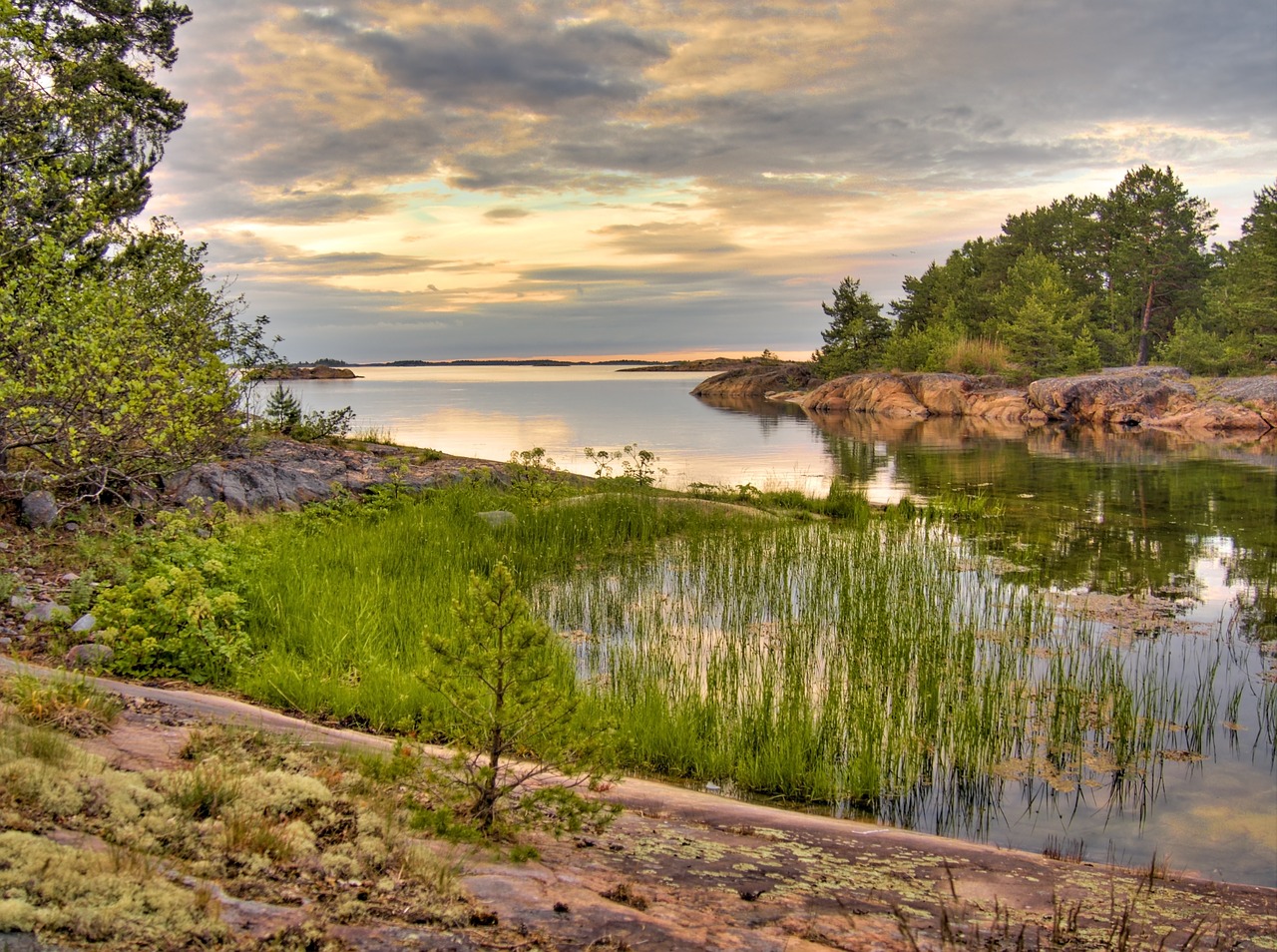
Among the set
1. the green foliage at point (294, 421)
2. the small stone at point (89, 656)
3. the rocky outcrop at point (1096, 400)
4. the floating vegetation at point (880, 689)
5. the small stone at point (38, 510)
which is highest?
the rocky outcrop at point (1096, 400)

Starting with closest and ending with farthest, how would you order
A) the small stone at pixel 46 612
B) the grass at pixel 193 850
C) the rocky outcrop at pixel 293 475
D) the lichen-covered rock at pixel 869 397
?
the grass at pixel 193 850 < the small stone at pixel 46 612 < the rocky outcrop at pixel 293 475 < the lichen-covered rock at pixel 869 397

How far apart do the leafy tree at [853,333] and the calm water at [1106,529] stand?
27964mm

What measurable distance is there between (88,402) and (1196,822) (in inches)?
446

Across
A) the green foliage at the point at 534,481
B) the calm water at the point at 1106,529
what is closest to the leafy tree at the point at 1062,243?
the calm water at the point at 1106,529

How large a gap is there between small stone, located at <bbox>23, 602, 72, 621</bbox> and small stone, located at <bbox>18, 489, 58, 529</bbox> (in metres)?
2.58

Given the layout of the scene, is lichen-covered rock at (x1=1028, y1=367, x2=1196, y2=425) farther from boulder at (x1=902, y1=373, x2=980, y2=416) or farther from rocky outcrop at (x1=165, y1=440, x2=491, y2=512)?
rocky outcrop at (x1=165, y1=440, x2=491, y2=512)

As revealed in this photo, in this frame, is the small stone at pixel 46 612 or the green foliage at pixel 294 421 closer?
the small stone at pixel 46 612

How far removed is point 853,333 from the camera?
79.4 metres

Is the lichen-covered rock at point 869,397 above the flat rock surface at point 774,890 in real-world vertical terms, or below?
above

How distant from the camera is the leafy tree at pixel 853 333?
3123 inches

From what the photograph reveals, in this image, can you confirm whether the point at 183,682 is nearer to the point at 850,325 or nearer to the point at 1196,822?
the point at 1196,822

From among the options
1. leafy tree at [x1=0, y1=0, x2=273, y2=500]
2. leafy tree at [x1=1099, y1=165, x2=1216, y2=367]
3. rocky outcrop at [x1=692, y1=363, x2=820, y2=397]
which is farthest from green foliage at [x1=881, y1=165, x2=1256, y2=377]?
leafy tree at [x1=0, y1=0, x2=273, y2=500]

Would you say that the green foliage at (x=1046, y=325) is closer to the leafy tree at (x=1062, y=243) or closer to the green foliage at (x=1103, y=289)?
the green foliage at (x=1103, y=289)

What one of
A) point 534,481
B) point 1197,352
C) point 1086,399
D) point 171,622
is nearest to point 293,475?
point 534,481
